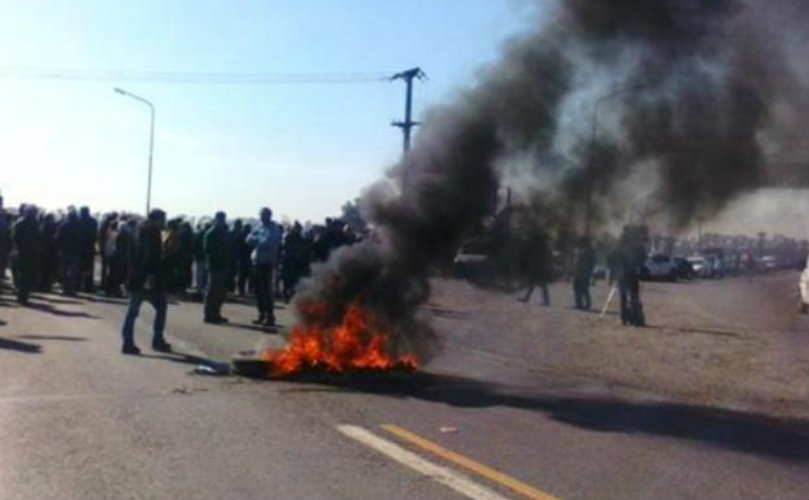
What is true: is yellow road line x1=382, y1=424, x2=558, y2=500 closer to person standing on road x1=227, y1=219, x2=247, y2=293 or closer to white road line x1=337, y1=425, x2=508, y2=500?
white road line x1=337, y1=425, x2=508, y2=500

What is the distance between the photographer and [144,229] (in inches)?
596

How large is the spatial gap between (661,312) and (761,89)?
641 inches

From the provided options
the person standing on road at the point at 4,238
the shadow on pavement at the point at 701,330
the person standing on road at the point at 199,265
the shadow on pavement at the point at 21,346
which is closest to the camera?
the shadow on pavement at the point at 21,346

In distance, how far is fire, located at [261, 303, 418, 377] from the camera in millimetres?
12664

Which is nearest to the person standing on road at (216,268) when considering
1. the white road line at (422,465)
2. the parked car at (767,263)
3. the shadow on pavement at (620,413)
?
the shadow on pavement at (620,413)

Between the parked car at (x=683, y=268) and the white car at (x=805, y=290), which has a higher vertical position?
the parked car at (x=683, y=268)

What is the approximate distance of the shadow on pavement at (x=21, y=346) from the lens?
15.0 metres

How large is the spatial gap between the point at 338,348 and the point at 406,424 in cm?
290

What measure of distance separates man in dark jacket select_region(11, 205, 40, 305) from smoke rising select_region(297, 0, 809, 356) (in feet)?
35.5

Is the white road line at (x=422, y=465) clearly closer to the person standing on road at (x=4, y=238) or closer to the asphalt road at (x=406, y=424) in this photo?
the asphalt road at (x=406, y=424)

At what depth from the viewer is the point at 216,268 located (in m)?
19.7

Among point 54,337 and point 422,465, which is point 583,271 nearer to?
point 54,337

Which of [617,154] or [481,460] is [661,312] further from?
[481,460]

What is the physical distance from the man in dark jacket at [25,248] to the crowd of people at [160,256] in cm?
2
